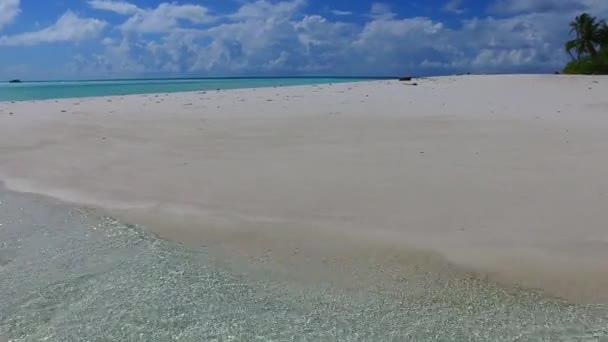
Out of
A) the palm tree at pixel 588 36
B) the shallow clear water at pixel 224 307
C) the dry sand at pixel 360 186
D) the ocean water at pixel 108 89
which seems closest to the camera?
the shallow clear water at pixel 224 307

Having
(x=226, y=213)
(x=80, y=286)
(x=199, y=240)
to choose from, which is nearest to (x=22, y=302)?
(x=80, y=286)

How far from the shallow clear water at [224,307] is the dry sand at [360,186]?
0.96ft

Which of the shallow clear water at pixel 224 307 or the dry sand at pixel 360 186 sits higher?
the dry sand at pixel 360 186

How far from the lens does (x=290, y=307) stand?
99.0 inches

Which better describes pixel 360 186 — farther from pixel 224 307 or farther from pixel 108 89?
pixel 108 89

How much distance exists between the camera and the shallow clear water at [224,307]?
2.27m

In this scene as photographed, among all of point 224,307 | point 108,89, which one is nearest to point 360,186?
point 224,307

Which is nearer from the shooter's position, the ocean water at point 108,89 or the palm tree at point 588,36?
the ocean water at point 108,89

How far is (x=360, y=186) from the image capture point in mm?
4508

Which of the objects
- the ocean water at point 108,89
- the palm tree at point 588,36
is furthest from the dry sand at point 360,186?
the palm tree at point 588,36

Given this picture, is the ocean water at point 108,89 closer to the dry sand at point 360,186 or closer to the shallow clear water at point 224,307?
the dry sand at point 360,186

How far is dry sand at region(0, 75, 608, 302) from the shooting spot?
126 inches

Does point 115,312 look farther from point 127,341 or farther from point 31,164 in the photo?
point 31,164

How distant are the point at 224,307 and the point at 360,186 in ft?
7.48
